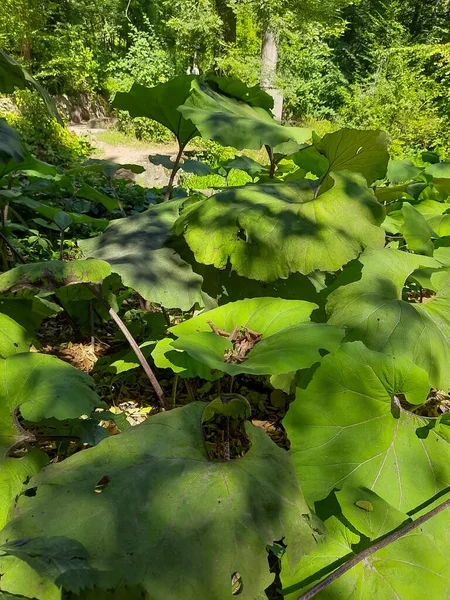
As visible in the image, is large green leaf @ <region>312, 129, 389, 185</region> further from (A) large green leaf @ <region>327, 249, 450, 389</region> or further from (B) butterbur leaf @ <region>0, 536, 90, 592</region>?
(B) butterbur leaf @ <region>0, 536, 90, 592</region>

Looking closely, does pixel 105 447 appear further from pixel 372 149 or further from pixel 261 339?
pixel 372 149

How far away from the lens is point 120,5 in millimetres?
18062

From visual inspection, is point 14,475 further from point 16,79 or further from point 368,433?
point 16,79

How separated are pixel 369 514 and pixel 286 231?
851mm

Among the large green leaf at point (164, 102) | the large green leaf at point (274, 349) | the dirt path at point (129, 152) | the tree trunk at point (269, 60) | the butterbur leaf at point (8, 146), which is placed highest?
the large green leaf at point (164, 102)

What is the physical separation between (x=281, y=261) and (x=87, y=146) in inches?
374

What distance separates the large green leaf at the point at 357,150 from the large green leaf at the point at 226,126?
17 cm

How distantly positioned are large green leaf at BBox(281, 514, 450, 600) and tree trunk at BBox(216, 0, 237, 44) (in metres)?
17.2

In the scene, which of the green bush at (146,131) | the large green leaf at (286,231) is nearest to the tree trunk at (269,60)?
the green bush at (146,131)

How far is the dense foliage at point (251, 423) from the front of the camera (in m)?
0.72

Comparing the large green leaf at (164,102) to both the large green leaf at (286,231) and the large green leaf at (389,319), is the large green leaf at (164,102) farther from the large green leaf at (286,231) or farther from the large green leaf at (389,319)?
the large green leaf at (389,319)

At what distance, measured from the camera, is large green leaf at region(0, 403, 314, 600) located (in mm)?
687

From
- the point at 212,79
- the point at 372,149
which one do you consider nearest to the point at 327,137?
the point at 372,149

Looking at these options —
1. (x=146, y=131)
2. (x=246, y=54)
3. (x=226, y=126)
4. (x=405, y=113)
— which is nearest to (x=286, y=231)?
(x=226, y=126)
